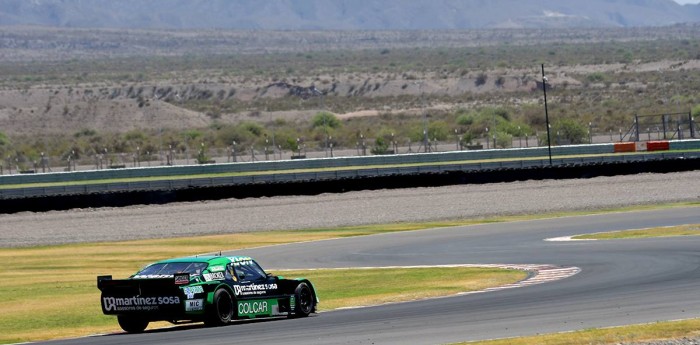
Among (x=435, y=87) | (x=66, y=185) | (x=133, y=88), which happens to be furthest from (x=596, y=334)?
(x=133, y=88)

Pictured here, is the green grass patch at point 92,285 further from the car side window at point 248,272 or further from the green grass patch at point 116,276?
the car side window at point 248,272

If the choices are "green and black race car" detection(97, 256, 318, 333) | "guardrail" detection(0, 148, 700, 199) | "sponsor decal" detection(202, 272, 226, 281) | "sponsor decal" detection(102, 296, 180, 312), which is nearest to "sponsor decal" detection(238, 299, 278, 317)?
"green and black race car" detection(97, 256, 318, 333)

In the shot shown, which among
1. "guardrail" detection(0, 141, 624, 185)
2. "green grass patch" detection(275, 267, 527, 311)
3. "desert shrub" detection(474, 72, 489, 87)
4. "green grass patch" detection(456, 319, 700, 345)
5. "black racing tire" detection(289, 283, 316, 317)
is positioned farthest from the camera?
"desert shrub" detection(474, 72, 489, 87)

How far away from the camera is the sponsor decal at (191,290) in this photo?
77.5ft

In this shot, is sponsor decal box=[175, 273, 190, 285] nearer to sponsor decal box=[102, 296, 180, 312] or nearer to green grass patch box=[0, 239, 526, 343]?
sponsor decal box=[102, 296, 180, 312]

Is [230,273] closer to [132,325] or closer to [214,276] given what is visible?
[214,276]

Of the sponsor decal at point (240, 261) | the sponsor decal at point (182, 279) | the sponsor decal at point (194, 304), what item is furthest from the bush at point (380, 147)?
the sponsor decal at point (182, 279)

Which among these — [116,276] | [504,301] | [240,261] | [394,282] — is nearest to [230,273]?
[240,261]

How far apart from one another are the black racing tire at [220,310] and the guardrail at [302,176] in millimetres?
39106

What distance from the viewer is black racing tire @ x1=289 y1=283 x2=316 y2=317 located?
84.1ft

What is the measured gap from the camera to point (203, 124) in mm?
131625

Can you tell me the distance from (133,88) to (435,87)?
41.4m

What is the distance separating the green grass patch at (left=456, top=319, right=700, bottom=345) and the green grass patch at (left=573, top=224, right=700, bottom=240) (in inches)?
813

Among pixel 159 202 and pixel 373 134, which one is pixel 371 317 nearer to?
pixel 159 202
